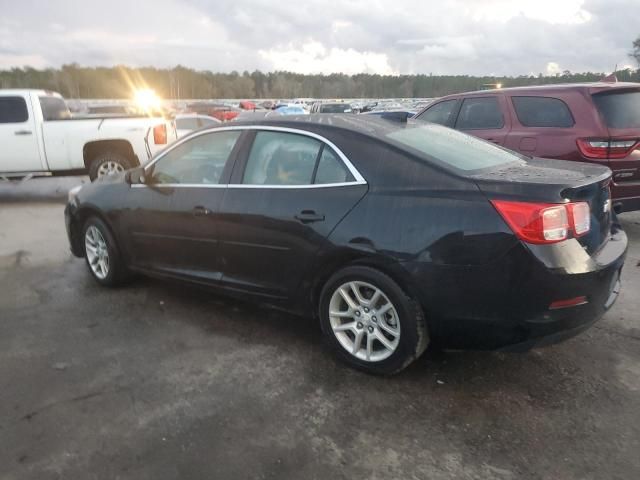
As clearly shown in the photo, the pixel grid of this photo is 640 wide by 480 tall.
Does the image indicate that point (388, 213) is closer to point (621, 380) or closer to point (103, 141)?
point (621, 380)

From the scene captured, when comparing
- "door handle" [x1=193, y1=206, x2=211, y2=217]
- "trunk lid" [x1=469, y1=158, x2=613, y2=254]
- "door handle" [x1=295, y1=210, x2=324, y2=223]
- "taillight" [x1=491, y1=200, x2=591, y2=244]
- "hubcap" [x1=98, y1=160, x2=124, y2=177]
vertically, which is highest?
Result: "trunk lid" [x1=469, y1=158, x2=613, y2=254]

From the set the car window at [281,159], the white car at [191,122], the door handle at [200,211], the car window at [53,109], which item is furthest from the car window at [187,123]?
the car window at [281,159]

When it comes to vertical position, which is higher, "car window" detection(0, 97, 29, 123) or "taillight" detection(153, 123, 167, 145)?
"car window" detection(0, 97, 29, 123)

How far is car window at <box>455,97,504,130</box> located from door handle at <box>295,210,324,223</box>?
13.7ft

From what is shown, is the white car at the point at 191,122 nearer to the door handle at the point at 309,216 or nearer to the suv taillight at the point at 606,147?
the suv taillight at the point at 606,147

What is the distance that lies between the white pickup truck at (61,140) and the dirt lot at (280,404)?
6.15 metres

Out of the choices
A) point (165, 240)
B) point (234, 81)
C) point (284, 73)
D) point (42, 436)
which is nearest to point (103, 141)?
point (165, 240)

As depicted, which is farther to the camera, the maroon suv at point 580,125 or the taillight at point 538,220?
the maroon suv at point 580,125

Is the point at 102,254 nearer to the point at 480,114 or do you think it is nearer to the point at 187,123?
the point at 480,114

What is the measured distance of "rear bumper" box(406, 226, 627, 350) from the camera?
2.75 m

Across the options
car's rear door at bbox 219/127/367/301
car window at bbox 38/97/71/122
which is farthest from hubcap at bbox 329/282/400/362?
car window at bbox 38/97/71/122

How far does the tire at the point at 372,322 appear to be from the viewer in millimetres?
3062

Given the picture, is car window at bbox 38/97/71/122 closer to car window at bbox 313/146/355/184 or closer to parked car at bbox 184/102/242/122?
Result: car window at bbox 313/146/355/184

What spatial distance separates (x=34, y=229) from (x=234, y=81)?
91.0m
